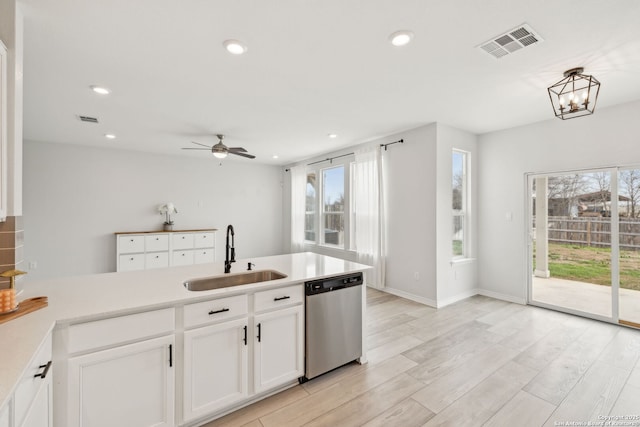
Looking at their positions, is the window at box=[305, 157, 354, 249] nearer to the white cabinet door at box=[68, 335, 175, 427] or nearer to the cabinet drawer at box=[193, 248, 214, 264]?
the cabinet drawer at box=[193, 248, 214, 264]

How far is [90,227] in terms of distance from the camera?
18.0ft

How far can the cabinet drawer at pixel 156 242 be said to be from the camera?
5.64 meters

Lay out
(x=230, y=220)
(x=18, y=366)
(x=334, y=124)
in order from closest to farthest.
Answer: (x=18, y=366) < (x=334, y=124) < (x=230, y=220)

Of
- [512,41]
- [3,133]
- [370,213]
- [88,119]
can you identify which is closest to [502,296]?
[370,213]

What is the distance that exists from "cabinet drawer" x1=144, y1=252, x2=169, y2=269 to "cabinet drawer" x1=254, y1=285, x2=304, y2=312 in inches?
180

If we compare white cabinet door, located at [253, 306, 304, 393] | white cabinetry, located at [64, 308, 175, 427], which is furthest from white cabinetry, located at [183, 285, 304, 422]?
white cabinetry, located at [64, 308, 175, 427]

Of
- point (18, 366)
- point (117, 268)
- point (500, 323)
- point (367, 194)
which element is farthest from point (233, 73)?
point (117, 268)

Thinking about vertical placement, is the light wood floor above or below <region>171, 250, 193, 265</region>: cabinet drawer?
below

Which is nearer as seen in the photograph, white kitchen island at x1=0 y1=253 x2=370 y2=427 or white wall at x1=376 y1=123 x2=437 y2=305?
white kitchen island at x1=0 y1=253 x2=370 y2=427

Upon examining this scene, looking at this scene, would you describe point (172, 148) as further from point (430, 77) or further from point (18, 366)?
point (18, 366)

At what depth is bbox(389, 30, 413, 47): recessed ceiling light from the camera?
2027 millimetres

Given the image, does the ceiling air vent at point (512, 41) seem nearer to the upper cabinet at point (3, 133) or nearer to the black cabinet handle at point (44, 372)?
the upper cabinet at point (3, 133)

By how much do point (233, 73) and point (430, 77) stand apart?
6.19 feet

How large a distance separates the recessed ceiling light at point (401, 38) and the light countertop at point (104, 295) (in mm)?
1863
